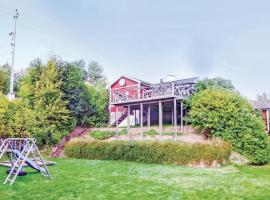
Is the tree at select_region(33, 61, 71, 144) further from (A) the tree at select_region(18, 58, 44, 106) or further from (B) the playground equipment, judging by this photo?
(B) the playground equipment

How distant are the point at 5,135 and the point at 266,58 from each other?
21.0 m

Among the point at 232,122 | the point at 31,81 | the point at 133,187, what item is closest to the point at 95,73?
the point at 31,81

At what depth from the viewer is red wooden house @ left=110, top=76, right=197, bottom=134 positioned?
1714 centimetres

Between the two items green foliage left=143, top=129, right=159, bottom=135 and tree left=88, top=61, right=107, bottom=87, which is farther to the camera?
tree left=88, top=61, right=107, bottom=87

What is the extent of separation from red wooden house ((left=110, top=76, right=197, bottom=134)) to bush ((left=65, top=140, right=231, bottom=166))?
10.6 ft

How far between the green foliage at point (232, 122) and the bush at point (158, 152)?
0.95 m

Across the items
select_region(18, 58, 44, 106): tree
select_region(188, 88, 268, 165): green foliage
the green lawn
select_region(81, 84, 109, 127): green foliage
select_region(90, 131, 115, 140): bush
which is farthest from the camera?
select_region(81, 84, 109, 127): green foliage

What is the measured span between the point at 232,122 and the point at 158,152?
4.16 m

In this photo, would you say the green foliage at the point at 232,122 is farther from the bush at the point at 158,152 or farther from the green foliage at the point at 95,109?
the green foliage at the point at 95,109

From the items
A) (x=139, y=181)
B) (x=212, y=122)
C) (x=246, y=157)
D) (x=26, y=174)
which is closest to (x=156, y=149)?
(x=212, y=122)

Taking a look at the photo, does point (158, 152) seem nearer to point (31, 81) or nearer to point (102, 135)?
point (102, 135)

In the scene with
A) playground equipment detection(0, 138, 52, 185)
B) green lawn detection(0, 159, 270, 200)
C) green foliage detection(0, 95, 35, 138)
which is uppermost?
green foliage detection(0, 95, 35, 138)

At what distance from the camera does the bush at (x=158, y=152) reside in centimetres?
1211

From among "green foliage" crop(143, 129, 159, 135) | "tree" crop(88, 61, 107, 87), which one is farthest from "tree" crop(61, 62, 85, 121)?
"tree" crop(88, 61, 107, 87)
